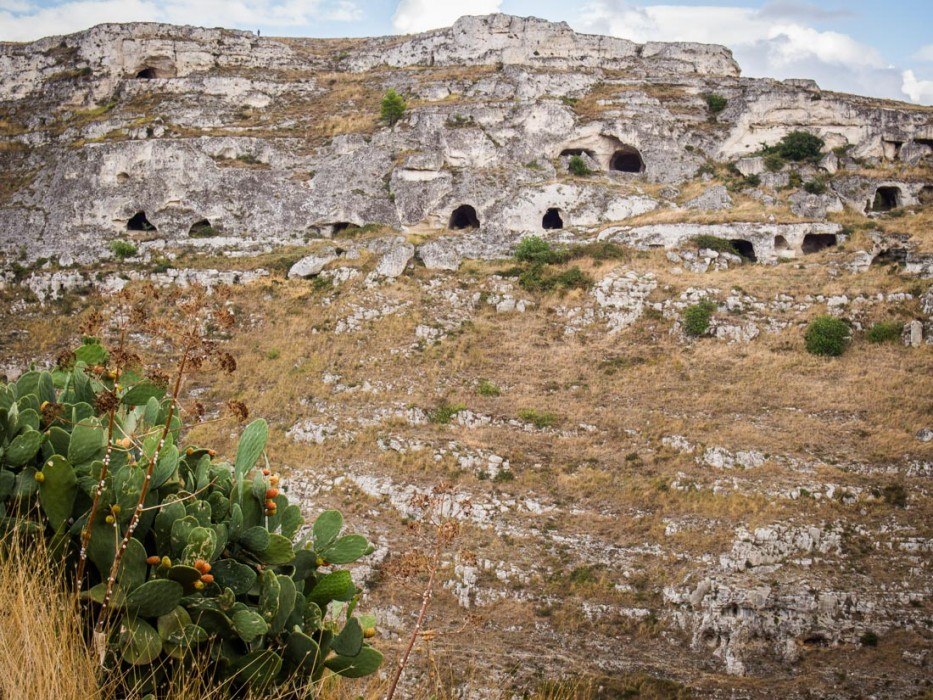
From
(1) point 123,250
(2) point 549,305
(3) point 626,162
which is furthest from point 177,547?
(3) point 626,162

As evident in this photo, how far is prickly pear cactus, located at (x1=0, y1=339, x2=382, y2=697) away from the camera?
10.4 ft

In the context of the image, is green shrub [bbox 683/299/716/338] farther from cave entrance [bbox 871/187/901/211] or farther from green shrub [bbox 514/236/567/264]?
cave entrance [bbox 871/187/901/211]

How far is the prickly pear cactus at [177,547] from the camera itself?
10.4 ft

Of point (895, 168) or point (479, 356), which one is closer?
point (479, 356)

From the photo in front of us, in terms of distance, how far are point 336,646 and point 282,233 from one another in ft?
84.9

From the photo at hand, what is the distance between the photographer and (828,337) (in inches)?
755

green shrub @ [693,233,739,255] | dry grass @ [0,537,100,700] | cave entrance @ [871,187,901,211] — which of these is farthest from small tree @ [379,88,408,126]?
dry grass @ [0,537,100,700]

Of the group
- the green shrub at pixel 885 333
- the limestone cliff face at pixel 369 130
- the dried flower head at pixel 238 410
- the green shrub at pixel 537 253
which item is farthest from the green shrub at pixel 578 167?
the dried flower head at pixel 238 410

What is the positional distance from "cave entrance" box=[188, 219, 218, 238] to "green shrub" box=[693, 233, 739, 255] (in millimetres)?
19440

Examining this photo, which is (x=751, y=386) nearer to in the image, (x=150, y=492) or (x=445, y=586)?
(x=445, y=586)

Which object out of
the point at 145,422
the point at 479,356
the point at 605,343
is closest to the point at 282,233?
the point at 479,356

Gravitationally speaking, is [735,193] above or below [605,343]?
above

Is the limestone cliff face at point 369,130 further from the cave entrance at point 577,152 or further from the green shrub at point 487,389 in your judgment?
the green shrub at point 487,389

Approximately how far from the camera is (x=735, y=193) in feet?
94.5
